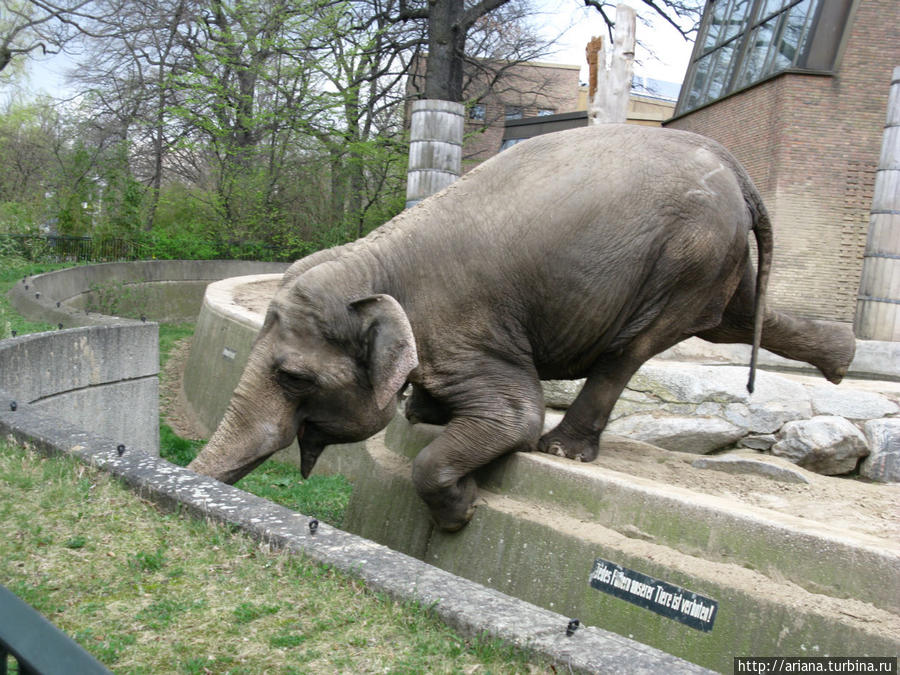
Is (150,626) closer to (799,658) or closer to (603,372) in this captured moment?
(799,658)

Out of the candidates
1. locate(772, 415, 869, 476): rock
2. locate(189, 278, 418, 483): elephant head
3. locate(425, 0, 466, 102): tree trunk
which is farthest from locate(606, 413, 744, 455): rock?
locate(425, 0, 466, 102): tree trunk

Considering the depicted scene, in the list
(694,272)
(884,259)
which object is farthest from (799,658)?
(884,259)

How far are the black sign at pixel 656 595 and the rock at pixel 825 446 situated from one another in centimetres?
392

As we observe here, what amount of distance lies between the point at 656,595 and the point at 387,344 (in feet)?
5.80

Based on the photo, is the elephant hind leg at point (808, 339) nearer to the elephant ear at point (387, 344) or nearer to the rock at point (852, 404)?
the rock at point (852, 404)

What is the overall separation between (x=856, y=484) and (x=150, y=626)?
168 inches

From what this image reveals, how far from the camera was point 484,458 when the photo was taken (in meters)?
4.59

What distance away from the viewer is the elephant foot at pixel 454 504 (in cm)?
458

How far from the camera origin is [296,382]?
182 inches

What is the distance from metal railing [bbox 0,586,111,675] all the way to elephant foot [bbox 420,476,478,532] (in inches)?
142

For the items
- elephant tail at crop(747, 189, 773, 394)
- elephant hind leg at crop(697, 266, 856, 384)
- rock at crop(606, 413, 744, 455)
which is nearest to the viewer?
elephant tail at crop(747, 189, 773, 394)

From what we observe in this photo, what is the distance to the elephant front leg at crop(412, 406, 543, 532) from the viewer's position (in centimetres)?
454

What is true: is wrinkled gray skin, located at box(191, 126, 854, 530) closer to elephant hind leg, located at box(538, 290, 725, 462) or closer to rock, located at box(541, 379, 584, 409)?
elephant hind leg, located at box(538, 290, 725, 462)

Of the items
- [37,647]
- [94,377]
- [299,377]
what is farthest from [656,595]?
[94,377]
